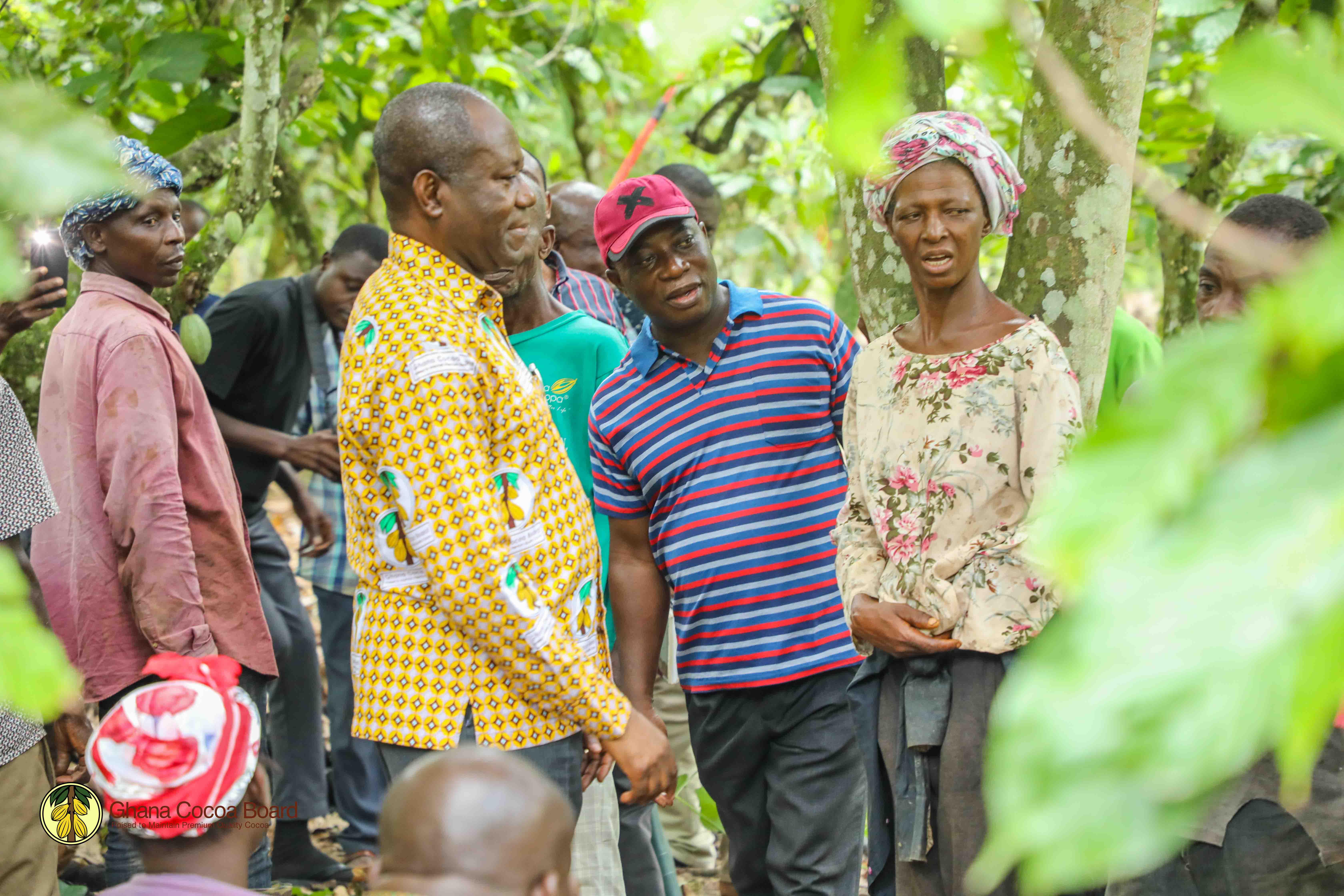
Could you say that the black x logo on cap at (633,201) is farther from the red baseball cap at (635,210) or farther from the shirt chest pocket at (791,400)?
the shirt chest pocket at (791,400)

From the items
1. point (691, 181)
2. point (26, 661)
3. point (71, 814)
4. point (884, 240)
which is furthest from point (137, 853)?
point (691, 181)

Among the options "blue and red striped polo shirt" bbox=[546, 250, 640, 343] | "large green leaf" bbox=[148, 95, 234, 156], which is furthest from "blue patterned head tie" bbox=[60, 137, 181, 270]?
"blue and red striped polo shirt" bbox=[546, 250, 640, 343]

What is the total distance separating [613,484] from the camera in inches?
115

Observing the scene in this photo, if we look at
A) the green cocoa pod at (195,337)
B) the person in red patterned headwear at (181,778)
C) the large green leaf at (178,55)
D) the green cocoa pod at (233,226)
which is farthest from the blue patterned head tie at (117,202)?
the person in red patterned headwear at (181,778)

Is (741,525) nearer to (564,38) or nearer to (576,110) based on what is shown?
(564,38)

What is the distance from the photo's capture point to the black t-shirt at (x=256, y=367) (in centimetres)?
389

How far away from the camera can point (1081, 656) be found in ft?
1.60

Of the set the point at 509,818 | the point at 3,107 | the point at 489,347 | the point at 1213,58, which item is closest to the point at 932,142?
the point at 489,347

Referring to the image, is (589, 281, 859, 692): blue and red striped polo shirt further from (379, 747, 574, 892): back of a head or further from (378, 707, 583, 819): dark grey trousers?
(379, 747, 574, 892): back of a head

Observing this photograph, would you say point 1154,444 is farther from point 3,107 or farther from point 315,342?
point 315,342

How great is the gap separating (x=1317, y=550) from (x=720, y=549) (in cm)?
232

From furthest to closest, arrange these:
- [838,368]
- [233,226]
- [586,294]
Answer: [586,294] < [233,226] < [838,368]

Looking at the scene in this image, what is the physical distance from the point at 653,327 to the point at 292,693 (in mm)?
2132

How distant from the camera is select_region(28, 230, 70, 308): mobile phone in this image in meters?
3.16
